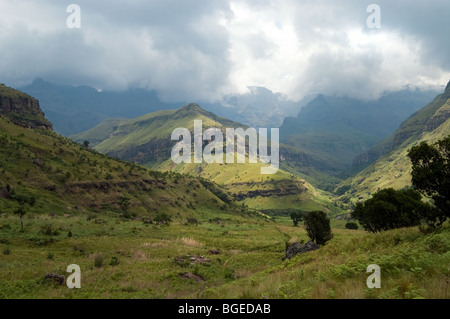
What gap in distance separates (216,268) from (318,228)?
54.6 feet

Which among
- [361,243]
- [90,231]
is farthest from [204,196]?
[361,243]

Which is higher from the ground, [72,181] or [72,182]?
[72,181]

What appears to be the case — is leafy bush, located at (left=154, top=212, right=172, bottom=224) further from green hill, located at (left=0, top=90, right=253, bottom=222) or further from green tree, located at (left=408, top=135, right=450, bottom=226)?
green tree, located at (left=408, top=135, right=450, bottom=226)

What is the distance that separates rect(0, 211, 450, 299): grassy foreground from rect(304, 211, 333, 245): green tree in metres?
5.80

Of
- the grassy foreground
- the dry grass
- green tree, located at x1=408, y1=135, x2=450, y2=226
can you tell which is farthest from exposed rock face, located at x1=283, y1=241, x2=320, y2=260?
the dry grass

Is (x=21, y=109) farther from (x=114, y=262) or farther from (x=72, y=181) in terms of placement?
(x=114, y=262)

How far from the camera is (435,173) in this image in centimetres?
1730

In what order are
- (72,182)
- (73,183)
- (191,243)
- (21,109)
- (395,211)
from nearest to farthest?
(191,243) → (395,211) → (73,183) → (72,182) → (21,109)

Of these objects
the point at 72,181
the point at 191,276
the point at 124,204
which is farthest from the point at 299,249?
the point at 72,181

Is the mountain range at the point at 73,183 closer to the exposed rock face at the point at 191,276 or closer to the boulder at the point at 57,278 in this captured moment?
the boulder at the point at 57,278

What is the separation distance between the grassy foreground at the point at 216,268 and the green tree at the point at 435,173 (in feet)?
6.95

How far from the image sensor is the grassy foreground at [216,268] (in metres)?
9.32

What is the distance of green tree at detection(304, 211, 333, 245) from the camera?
108ft

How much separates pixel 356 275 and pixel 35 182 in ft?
251
